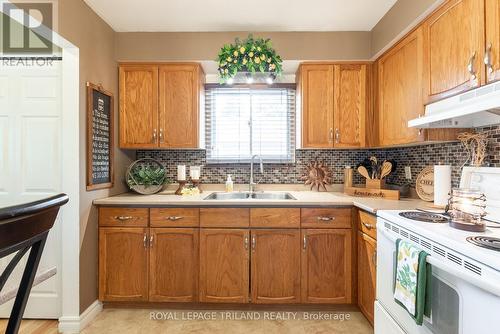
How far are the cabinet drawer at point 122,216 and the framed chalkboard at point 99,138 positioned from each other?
0.23 meters

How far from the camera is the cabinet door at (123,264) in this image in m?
2.14

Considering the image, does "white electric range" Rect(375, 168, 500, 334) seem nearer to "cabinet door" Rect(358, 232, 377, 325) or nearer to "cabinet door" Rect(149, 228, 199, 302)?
"cabinet door" Rect(358, 232, 377, 325)

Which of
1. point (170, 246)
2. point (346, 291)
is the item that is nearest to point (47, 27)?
point (170, 246)

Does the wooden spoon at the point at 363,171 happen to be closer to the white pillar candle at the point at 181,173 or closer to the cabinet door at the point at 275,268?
the cabinet door at the point at 275,268

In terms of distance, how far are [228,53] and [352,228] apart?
1.80m

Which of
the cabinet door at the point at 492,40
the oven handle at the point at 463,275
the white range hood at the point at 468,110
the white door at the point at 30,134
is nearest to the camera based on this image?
the oven handle at the point at 463,275

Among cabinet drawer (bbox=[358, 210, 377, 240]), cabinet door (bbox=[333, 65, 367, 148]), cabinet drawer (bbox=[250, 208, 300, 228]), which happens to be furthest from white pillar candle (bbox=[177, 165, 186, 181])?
cabinet drawer (bbox=[358, 210, 377, 240])

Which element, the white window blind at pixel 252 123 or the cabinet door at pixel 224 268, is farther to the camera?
the white window blind at pixel 252 123

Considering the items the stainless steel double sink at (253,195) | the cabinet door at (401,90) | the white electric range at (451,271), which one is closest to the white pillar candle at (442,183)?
the white electric range at (451,271)

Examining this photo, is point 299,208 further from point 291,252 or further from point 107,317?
point 107,317

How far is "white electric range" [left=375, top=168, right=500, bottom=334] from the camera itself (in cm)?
87

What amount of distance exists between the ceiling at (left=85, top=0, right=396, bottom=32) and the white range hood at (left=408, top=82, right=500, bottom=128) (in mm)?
1040

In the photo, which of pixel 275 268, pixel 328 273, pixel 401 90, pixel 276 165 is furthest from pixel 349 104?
pixel 275 268

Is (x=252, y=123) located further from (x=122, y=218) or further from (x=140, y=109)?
(x=122, y=218)
